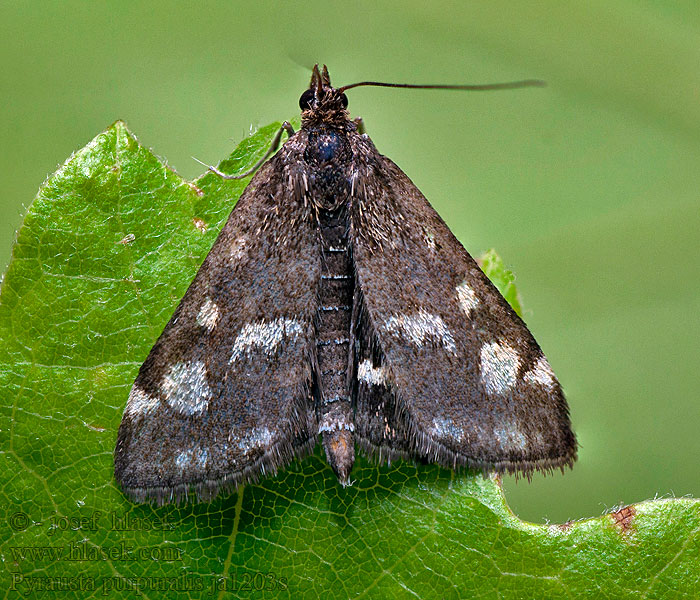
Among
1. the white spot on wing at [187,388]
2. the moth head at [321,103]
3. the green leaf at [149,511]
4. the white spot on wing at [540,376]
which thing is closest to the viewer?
the green leaf at [149,511]

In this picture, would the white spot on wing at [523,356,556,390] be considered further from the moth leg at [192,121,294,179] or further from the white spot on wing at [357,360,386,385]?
the moth leg at [192,121,294,179]

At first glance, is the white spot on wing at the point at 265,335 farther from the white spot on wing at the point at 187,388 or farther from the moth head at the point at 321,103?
the moth head at the point at 321,103

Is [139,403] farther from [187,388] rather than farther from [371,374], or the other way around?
[371,374]

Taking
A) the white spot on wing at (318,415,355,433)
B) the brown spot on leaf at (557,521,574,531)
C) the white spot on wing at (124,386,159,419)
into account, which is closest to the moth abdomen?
the white spot on wing at (318,415,355,433)

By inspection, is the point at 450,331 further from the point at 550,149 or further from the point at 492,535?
the point at 550,149

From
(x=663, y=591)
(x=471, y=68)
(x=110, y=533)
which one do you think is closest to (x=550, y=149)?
(x=471, y=68)

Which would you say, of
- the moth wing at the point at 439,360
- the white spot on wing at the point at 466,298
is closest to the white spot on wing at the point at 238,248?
the moth wing at the point at 439,360
